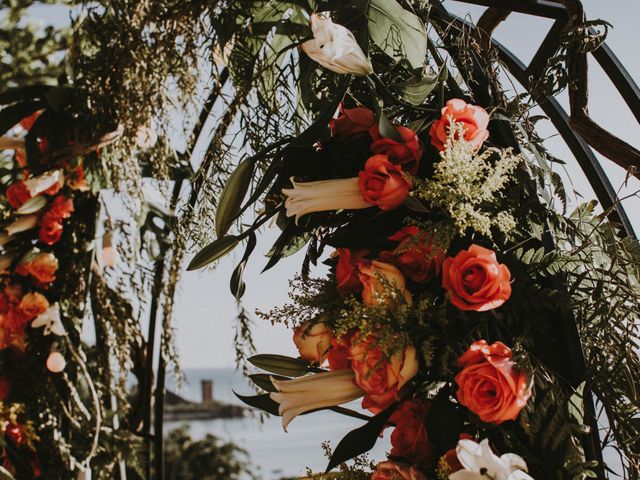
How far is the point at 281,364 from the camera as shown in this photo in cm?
96

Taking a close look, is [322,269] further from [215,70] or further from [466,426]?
[215,70]

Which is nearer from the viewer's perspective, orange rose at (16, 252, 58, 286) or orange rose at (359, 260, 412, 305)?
orange rose at (359, 260, 412, 305)

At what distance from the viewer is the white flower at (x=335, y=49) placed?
2.61ft

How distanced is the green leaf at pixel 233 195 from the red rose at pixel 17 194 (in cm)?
113

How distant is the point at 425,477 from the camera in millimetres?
812

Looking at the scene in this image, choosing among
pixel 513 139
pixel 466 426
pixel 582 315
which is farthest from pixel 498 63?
pixel 466 426

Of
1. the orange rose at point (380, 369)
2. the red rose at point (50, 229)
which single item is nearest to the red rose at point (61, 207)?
the red rose at point (50, 229)

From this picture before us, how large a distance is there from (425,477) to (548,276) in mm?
285

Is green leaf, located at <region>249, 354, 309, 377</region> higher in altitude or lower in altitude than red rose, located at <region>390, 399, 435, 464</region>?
higher

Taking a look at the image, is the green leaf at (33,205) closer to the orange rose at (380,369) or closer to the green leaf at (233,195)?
the green leaf at (233,195)

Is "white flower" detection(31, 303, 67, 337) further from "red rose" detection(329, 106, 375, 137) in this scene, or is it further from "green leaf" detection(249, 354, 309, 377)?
"red rose" detection(329, 106, 375, 137)

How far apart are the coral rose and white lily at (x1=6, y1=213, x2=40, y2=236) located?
1337mm

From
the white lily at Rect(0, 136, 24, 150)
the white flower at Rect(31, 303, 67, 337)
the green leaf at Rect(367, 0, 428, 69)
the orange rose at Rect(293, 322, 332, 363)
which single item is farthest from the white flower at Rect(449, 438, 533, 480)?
the white lily at Rect(0, 136, 24, 150)

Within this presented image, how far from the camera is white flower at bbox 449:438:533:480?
695 mm
